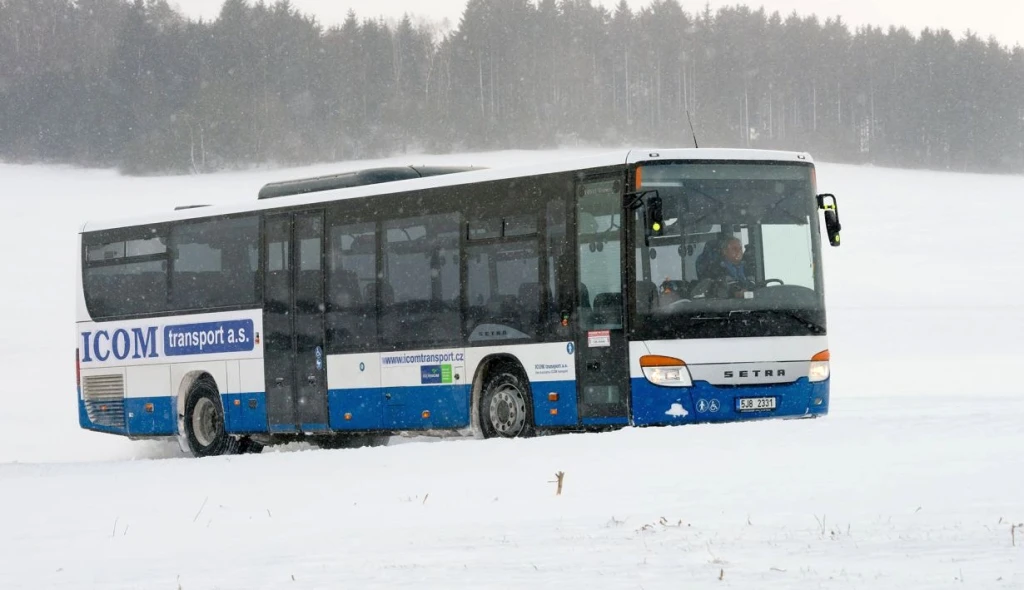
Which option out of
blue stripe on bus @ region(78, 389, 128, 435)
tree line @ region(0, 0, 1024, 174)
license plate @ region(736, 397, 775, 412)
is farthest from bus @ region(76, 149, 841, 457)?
tree line @ region(0, 0, 1024, 174)

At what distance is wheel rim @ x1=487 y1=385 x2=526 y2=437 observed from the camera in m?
15.1

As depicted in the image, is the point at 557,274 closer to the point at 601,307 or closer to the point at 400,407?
the point at 601,307

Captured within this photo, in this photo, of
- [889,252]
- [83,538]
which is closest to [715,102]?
[889,252]

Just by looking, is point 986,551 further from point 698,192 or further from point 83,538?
point 698,192

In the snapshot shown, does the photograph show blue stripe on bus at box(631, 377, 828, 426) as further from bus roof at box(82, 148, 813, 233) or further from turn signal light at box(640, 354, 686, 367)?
bus roof at box(82, 148, 813, 233)

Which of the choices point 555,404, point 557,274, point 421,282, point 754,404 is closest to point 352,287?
point 421,282

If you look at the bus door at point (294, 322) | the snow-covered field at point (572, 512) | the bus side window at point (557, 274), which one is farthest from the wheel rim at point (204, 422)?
the bus side window at point (557, 274)

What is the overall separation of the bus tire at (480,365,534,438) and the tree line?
68.4m

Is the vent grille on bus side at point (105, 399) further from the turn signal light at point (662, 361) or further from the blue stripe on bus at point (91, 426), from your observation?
the turn signal light at point (662, 361)

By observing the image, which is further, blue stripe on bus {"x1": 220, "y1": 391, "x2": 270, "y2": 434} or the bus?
blue stripe on bus {"x1": 220, "y1": 391, "x2": 270, "y2": 434}

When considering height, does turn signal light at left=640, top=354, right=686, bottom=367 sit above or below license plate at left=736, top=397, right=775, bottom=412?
above

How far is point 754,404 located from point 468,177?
3989mm

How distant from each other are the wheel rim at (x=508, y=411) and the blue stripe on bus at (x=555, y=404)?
272 mm

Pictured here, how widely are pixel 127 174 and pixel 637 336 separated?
69.8 m
